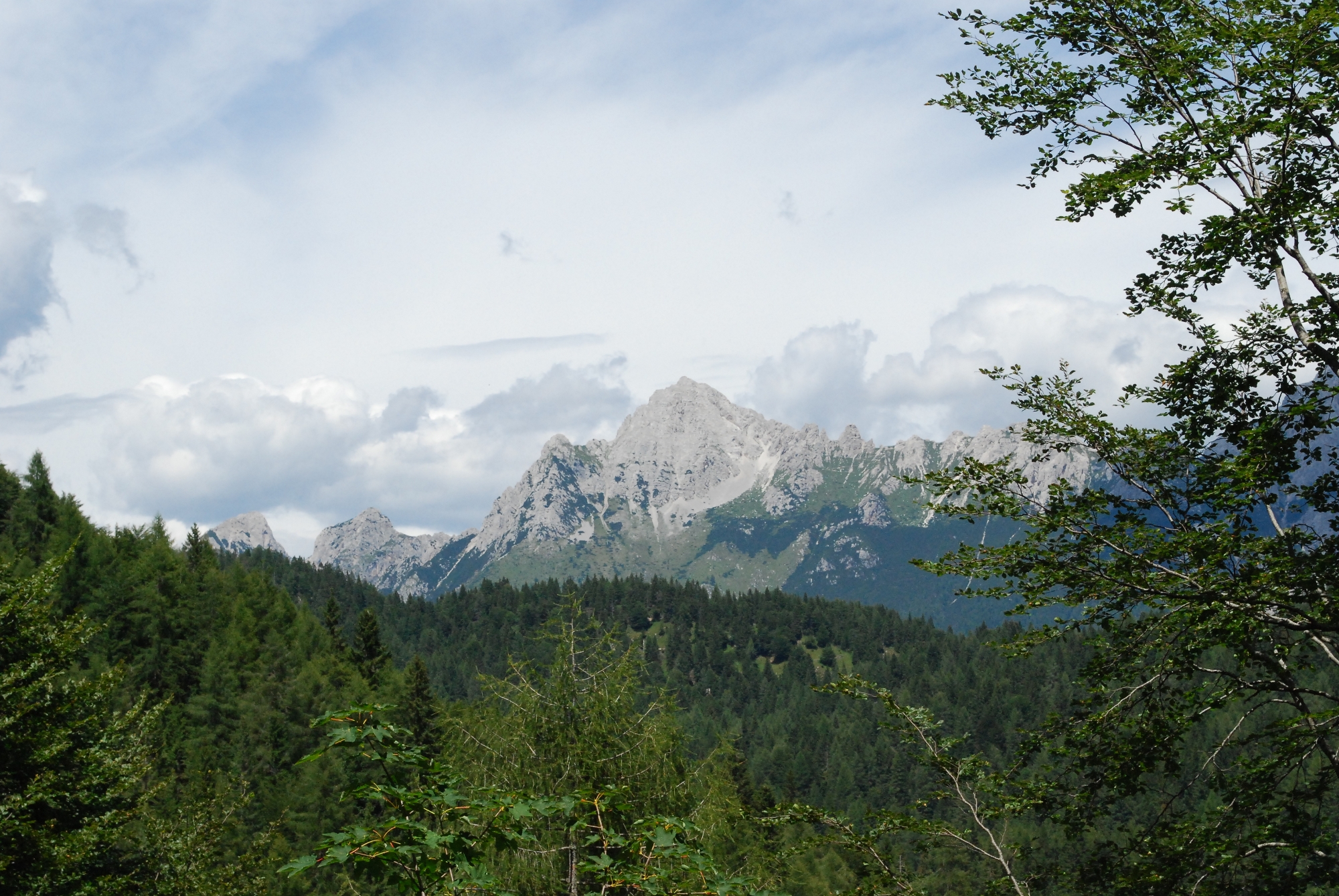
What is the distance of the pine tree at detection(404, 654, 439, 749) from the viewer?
7306 cm

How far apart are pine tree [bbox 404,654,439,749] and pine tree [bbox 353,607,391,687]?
40.3 feet

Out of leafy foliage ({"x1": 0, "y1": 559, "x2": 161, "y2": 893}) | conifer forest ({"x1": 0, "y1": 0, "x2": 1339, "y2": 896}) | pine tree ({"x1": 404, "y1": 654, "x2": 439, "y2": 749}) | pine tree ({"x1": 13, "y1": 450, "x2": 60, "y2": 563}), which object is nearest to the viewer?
conifer forest ({"x1": 0, "y1": 0, "x2": 1339, "y2": 896})

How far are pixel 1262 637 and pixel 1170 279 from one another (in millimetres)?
4554

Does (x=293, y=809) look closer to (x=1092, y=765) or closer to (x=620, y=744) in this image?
(x=620, y=744)

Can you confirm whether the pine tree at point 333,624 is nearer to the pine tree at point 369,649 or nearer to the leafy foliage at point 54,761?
the pine tree at point 369,649

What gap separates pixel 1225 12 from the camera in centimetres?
1165

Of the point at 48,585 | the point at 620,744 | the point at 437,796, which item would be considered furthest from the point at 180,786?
the point at 437,796

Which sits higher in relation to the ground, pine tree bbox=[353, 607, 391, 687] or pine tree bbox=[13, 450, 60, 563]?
pine tree bbox=[13, 450, 60, 563]

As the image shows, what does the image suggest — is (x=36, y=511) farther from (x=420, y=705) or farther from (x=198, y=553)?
(x=420, y=705)

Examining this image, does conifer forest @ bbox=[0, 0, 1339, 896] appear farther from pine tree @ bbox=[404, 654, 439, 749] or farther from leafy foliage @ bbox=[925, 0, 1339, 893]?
pine tree @ bbox=[404, 654, 439, 749]

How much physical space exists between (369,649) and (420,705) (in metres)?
26.8

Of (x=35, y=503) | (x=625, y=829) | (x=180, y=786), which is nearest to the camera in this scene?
(x=625, y=829)

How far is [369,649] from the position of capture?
100312 mm

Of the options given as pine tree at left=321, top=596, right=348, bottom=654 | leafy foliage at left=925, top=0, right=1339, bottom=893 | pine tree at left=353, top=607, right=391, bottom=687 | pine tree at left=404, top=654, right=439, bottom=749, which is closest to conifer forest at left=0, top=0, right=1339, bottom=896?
leafy foliage at left=925, top=0, right=1339, bottom=893
